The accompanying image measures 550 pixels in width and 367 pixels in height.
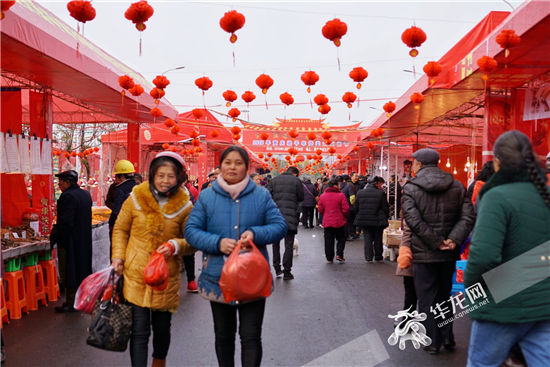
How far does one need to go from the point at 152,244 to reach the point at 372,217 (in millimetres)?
7220

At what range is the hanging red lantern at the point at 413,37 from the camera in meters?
7.01

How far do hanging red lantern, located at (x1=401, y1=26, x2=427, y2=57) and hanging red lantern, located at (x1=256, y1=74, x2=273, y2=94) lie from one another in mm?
3833

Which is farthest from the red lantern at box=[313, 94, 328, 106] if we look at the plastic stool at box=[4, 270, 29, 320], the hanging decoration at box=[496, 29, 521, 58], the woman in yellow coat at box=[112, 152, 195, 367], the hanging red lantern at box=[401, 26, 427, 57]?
the woman in yellow coat at box=[112, 152, 195, 367]

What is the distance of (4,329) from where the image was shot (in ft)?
17.2

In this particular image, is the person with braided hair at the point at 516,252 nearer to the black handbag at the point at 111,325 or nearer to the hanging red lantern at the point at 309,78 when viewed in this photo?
the black handbag at the point at 111,325

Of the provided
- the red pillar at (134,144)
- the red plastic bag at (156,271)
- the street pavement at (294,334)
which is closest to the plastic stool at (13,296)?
the street pavement at (294,334)

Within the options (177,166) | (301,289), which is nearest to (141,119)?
(301,289)

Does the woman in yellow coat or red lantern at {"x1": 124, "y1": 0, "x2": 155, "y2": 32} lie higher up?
red lantern at {"x1": 124, "y1": 0, "x2": 155, "y2": 32}

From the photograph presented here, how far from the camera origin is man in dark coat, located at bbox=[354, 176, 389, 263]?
391 inches

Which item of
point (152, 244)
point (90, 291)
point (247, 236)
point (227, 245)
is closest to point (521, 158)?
point (247, 236)

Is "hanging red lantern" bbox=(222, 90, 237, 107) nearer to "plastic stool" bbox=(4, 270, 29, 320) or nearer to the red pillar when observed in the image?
the red pillar

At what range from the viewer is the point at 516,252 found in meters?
2.38

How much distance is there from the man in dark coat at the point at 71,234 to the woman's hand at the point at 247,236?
3838 millimetres

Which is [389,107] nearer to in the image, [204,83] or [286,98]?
[286,98]
